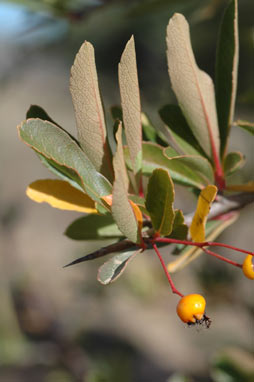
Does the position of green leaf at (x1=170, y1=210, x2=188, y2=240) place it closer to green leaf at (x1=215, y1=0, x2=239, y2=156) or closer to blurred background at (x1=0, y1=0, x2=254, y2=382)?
green leaf at (x1=215, y1=0, x2=239, y2=156)

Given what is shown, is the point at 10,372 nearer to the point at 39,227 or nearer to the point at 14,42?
the point at 14,42

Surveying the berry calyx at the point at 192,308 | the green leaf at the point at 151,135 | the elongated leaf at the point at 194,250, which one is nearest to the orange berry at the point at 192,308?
the berry calyx at the point at 192,308

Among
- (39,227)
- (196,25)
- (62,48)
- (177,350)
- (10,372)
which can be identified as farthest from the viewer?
(39,227)

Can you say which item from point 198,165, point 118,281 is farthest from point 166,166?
point 118,281

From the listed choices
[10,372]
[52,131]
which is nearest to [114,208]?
[52,131]

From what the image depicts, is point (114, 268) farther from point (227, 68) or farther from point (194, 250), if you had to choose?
point (227, 68)

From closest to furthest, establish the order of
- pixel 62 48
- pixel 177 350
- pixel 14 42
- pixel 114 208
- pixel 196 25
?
pixel 114 208 → pixel 196 25 → pixel 14 42 → pixel 62 48 → pixel 177 350
